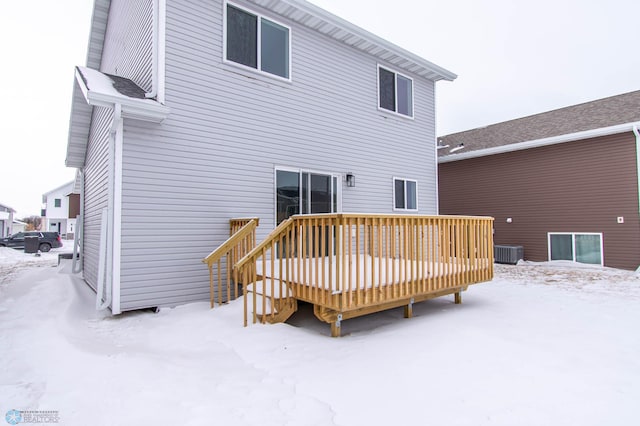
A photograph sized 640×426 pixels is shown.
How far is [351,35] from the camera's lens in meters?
7.43

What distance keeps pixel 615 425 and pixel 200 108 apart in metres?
5.97

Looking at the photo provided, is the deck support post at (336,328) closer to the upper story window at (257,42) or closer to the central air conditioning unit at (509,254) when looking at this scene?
the upper story window at (257,42)

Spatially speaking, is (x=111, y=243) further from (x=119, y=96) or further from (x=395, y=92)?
(x=395, y=92)

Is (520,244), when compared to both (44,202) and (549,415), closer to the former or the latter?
(549,415)

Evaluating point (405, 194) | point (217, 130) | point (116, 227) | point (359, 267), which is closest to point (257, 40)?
point (217, 130)

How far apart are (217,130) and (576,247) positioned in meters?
11.1

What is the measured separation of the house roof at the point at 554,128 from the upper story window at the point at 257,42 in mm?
8674

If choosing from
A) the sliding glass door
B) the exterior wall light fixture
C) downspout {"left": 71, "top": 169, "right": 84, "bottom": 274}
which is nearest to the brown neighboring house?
the exterior wall light fixture

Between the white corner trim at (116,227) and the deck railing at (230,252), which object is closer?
the white corner trim at (116,227)

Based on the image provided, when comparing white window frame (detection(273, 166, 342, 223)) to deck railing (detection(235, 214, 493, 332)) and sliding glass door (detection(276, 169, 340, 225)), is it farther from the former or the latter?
deck railing (detection(235, 214, 493, 332))

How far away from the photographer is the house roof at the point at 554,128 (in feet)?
33.3

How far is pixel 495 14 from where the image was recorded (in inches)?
639

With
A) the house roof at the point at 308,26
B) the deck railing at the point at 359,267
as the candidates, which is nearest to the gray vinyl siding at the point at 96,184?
the house roof at the point at 308,26

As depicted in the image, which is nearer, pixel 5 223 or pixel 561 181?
pixel 561 181
